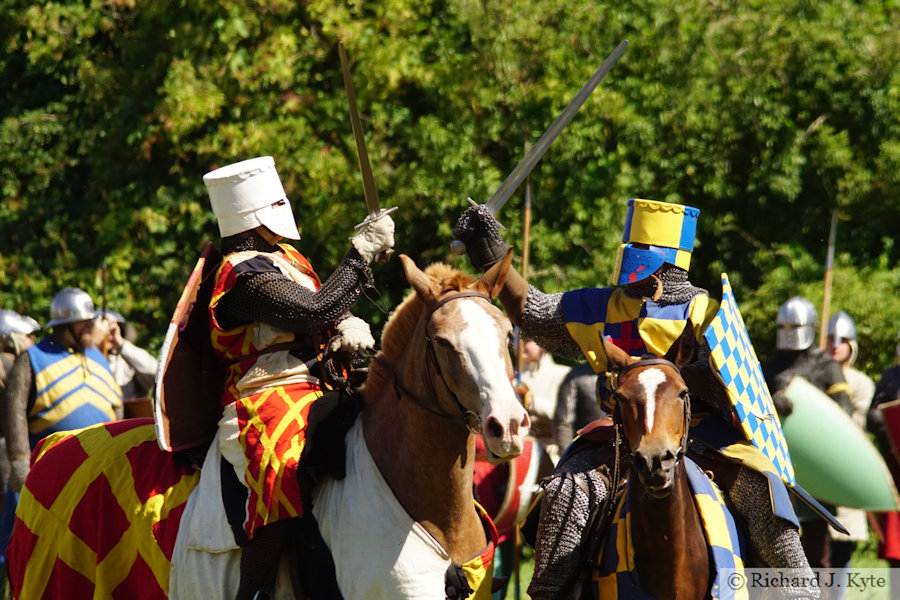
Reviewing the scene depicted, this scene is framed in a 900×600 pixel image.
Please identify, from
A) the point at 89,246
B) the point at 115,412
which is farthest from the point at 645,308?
the point at 89,246

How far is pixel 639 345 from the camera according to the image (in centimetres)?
555

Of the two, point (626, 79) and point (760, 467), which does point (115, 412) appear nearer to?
point (760, 467)

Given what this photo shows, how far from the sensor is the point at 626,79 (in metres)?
11.9

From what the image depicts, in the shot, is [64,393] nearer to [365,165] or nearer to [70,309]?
[70,309]

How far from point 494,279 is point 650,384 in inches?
27.3

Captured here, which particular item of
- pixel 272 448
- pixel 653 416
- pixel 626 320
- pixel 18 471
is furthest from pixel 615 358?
pixel 18 471

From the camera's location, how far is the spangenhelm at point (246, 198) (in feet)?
17.1

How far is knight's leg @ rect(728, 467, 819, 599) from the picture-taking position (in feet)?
17.3

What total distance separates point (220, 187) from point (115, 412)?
12.0ft

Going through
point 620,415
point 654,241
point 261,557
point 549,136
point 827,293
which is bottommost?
point 827,293

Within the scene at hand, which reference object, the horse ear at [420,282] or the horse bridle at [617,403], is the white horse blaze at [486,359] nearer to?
the horse ear at [420,282]

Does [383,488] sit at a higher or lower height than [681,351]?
lower

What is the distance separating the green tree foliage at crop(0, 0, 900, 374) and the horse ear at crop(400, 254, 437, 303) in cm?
645

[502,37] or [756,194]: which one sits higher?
[502,37]
